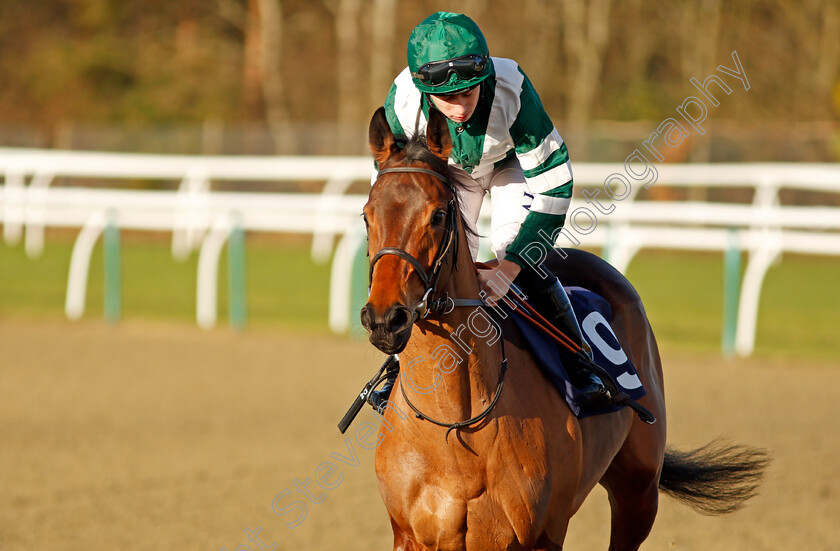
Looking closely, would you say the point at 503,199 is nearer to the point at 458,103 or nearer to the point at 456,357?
the point at 458,103

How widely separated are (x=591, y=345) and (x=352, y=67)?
22.2 metres

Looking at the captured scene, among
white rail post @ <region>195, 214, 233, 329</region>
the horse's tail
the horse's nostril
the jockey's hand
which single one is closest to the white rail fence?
white rail post @ <region>195, 214, 233, 329</region>

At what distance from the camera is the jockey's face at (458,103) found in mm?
2885

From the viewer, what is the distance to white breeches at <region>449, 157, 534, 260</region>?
3254 millimetres

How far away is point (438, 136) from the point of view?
272cm

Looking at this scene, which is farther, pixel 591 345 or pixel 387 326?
pixel 591 345

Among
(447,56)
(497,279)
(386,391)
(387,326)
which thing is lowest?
(386,391)

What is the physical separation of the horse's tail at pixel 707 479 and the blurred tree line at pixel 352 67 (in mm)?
13029

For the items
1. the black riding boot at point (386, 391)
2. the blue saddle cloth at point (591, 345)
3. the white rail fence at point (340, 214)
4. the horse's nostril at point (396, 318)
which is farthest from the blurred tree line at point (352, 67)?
the horse's nostril at point (396, 318)

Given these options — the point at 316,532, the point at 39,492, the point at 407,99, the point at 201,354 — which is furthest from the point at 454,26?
the point at 201,354

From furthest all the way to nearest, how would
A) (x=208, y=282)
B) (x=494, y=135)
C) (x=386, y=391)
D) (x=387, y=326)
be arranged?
(x=208, y=282), (x=386, y=391), (x=494, y=135), (x=387, y=326)

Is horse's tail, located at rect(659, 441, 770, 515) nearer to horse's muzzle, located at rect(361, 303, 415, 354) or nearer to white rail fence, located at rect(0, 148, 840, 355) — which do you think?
horse's muzzle, located at rect(361, 303, 415, 354)

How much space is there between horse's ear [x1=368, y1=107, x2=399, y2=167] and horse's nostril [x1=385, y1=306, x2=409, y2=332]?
541 millimetres

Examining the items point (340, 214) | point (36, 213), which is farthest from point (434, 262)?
point (36, 213)
